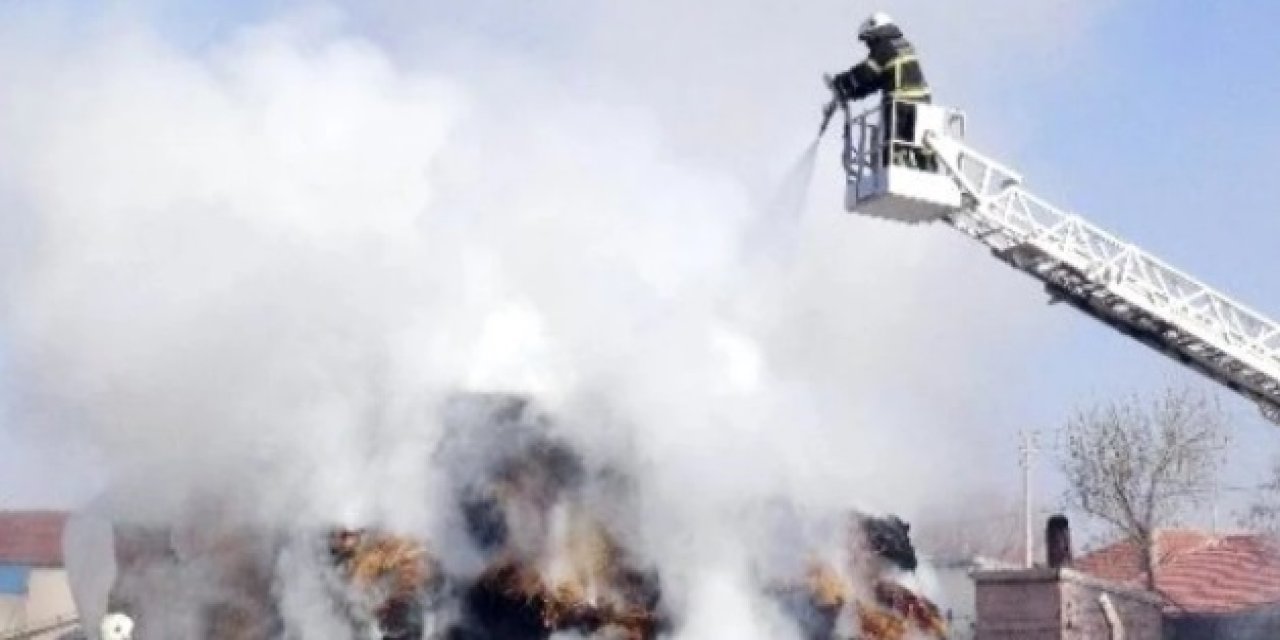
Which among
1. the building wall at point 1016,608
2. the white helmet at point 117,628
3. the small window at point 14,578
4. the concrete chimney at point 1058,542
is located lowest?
the white helmet at point 117,628

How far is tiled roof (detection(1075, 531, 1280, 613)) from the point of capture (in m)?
69.1

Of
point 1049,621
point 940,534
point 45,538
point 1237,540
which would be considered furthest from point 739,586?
point 940,534

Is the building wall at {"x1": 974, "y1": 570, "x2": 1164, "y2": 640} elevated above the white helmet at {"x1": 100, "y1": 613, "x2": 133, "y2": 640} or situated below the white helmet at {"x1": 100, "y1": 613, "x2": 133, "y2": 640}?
above

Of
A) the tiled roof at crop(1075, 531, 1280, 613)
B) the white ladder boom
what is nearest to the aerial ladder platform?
the white ladder boom

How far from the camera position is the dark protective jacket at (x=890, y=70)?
30.3m

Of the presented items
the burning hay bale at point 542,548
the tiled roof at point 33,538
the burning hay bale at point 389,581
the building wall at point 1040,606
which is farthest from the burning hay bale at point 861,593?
the tiled roof at point 33,538

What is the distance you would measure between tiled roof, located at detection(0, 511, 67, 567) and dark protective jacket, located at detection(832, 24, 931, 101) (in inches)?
2679

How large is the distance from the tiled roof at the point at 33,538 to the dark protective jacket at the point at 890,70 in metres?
68.0

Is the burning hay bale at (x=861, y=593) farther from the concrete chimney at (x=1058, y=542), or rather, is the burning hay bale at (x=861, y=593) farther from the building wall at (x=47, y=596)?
the building wall at (x=47, y=596)

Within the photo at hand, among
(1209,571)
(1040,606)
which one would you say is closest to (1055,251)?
(1040,606)

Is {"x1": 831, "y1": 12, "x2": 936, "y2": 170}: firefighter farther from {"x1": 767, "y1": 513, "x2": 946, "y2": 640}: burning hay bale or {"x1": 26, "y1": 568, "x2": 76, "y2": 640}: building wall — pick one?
{"x1": 26, "y1": 568, "x2": 76, "y2": 640}: building wall

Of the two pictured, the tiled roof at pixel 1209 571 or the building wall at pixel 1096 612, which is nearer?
the building wall at pixel 1096 612

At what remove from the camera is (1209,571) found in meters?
72.8

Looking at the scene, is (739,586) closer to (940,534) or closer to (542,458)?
(542,458)
